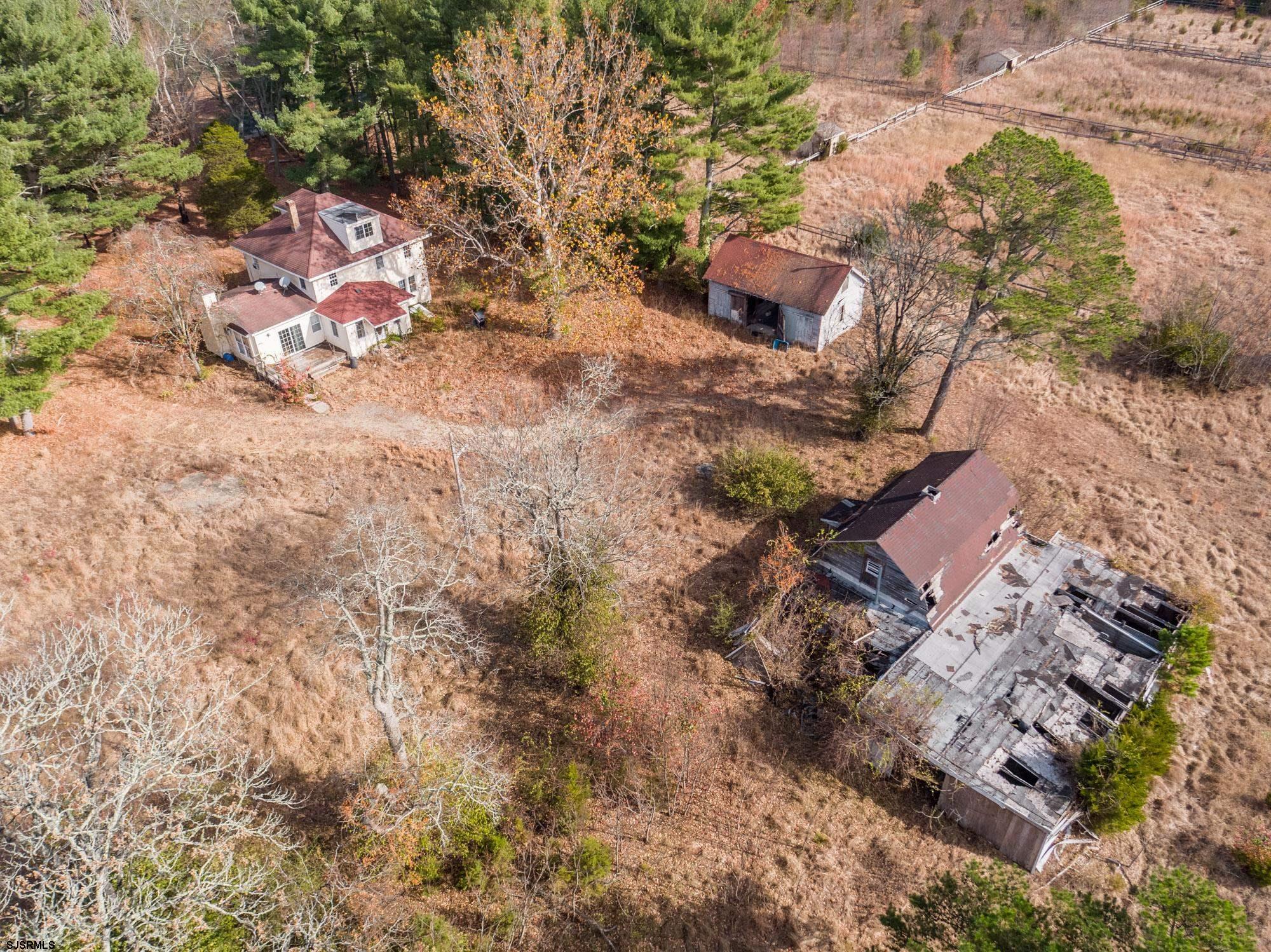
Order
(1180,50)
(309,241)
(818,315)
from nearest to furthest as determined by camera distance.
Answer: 1. (309,241)
2. (818,315)
3. (1180,50)

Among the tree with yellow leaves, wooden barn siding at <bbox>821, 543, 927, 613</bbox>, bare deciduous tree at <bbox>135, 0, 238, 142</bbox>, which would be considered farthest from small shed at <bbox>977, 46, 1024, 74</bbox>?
wooden barn siding at <bbox>821, 543, 927, 613</bbox>

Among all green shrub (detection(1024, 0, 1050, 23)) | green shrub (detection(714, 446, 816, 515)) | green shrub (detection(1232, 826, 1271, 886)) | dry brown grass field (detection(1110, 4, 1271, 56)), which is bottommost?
green shrub (detection(1232, 826, 1271, 886))

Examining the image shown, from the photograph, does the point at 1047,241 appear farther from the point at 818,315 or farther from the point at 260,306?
the point at 260,306

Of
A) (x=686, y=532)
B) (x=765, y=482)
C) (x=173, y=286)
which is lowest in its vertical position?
(x=686, y=532)

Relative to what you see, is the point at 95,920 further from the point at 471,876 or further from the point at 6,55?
the point at 6,55

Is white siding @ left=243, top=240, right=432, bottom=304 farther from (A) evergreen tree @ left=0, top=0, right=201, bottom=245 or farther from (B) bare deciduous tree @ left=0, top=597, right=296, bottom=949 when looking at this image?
(B) bare deciduous tree @ left=0, top=597, right=296, bottom=949

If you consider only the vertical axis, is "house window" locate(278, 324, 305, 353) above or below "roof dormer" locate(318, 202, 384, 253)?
below

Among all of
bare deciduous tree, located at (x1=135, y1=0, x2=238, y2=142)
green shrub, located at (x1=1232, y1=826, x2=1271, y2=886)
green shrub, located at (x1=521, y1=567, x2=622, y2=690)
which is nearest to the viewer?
green shrub, located at (x1=1232, y1=826, x2=1271, y2=886)

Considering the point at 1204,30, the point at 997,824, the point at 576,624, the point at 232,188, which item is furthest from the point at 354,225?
the point at 1204,30
